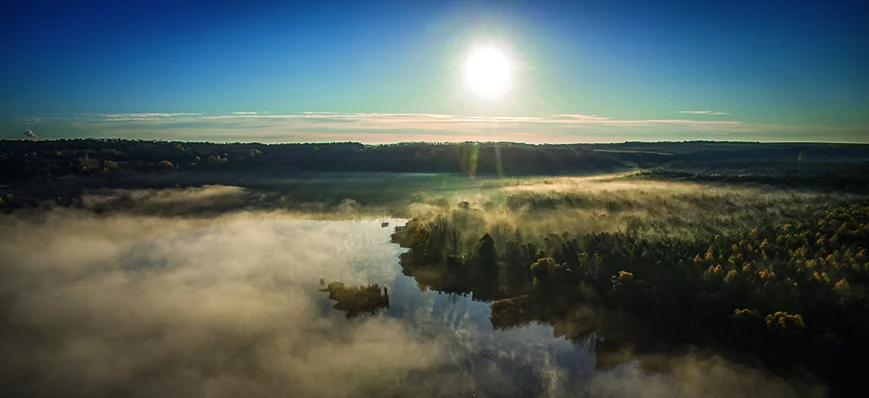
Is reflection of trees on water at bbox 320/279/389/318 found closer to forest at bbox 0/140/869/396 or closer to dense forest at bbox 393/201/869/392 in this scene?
forest at bbox 0/140/869/396

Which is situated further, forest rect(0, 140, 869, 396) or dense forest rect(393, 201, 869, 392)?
forest rect(0, 140, 869, 396)

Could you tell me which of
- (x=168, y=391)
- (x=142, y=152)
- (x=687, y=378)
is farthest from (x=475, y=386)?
(x=142, y=152)

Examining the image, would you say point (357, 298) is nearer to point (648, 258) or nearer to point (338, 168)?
point (648, 258)

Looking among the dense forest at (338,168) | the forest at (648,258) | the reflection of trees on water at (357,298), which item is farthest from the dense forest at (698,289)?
the dense forest at (338,168)

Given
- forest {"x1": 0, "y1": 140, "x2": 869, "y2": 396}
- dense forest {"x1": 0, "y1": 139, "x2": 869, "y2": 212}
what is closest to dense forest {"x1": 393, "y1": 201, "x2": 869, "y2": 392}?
forest {"x1": 0, "y1": 140, "x2": 869, "y2": 396}

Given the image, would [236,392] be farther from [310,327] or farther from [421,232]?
[421,232]

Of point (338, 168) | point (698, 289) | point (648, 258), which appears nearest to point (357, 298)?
point (648, 258)

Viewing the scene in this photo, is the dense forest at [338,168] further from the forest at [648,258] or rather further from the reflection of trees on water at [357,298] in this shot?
the reflection of trees on water at [357,298]

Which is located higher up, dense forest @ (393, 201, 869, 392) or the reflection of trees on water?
dense forest @ (393, 201, 869, 392)
